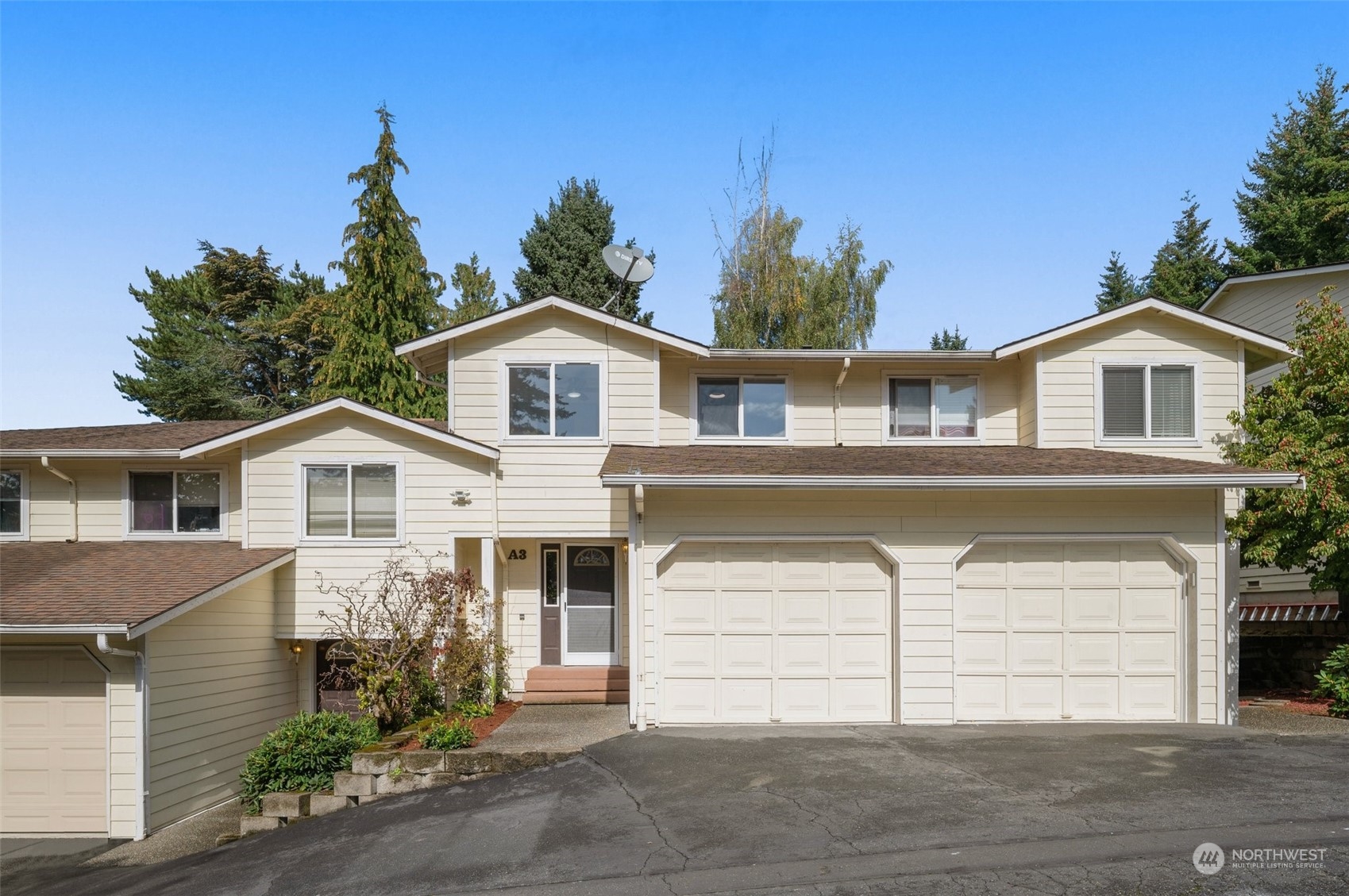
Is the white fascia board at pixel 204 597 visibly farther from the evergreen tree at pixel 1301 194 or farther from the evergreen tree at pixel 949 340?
the evergreen tree at pixel 949 340

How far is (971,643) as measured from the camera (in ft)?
37.2

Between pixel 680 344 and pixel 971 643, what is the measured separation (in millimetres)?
6171

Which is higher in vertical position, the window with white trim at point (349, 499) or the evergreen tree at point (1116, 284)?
the evergreen tree at point (1116, 284)

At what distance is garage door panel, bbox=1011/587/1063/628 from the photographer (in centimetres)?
1138

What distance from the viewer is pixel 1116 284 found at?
41.7m

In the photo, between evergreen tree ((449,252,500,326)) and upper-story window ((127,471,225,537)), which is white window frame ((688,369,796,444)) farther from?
evergreen tree ((449,252,500,326))

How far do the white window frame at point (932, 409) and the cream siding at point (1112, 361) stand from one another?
3.70 feet

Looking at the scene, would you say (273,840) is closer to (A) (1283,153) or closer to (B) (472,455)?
(B) (472,455)

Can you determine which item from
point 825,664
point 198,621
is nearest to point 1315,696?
point 825,664

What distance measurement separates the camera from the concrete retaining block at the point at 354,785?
9383 mm

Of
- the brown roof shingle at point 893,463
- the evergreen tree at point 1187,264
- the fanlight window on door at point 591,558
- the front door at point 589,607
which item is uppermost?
the evergreen tree at point 1187,264

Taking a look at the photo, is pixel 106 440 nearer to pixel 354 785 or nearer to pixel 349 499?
pixel 349 499

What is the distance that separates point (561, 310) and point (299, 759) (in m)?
7.40

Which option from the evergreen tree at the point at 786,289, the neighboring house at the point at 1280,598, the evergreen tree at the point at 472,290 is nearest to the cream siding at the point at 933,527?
the neighboring house at the point at 1280,598
